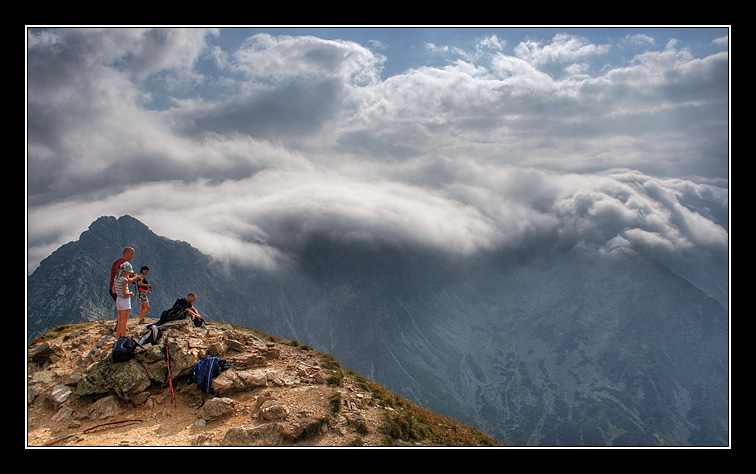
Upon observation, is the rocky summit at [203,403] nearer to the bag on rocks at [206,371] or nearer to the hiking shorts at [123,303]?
the bag on rocks at [206,371]

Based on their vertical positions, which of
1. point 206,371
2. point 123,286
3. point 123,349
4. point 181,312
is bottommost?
point 206,371

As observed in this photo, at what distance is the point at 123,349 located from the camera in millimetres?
23172

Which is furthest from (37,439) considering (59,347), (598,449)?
(598,449)

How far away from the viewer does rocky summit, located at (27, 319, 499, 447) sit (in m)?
20.1

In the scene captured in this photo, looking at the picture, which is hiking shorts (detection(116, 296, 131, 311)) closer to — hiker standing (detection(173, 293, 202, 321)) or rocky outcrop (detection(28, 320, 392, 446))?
rocky outcrop (detection(28, 320, 392, 446))

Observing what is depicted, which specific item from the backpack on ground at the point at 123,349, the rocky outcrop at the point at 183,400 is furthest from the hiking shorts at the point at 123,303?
the rocky outcrop at the point at 183,400

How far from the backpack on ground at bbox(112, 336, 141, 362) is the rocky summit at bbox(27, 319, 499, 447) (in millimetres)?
324

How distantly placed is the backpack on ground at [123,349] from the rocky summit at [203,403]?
32 centimetres

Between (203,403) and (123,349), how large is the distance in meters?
5.31

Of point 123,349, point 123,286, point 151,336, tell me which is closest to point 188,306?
point 151,336

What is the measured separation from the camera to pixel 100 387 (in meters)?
22.1

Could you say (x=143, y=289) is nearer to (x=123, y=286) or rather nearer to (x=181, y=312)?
(x=181, y=312)

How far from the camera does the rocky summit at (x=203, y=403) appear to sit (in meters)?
20.1

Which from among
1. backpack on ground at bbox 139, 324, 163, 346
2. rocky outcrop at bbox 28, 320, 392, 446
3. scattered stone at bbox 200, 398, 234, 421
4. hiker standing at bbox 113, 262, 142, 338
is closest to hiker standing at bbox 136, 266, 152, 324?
hiker standing at bbox 113, 262, 142, 338
